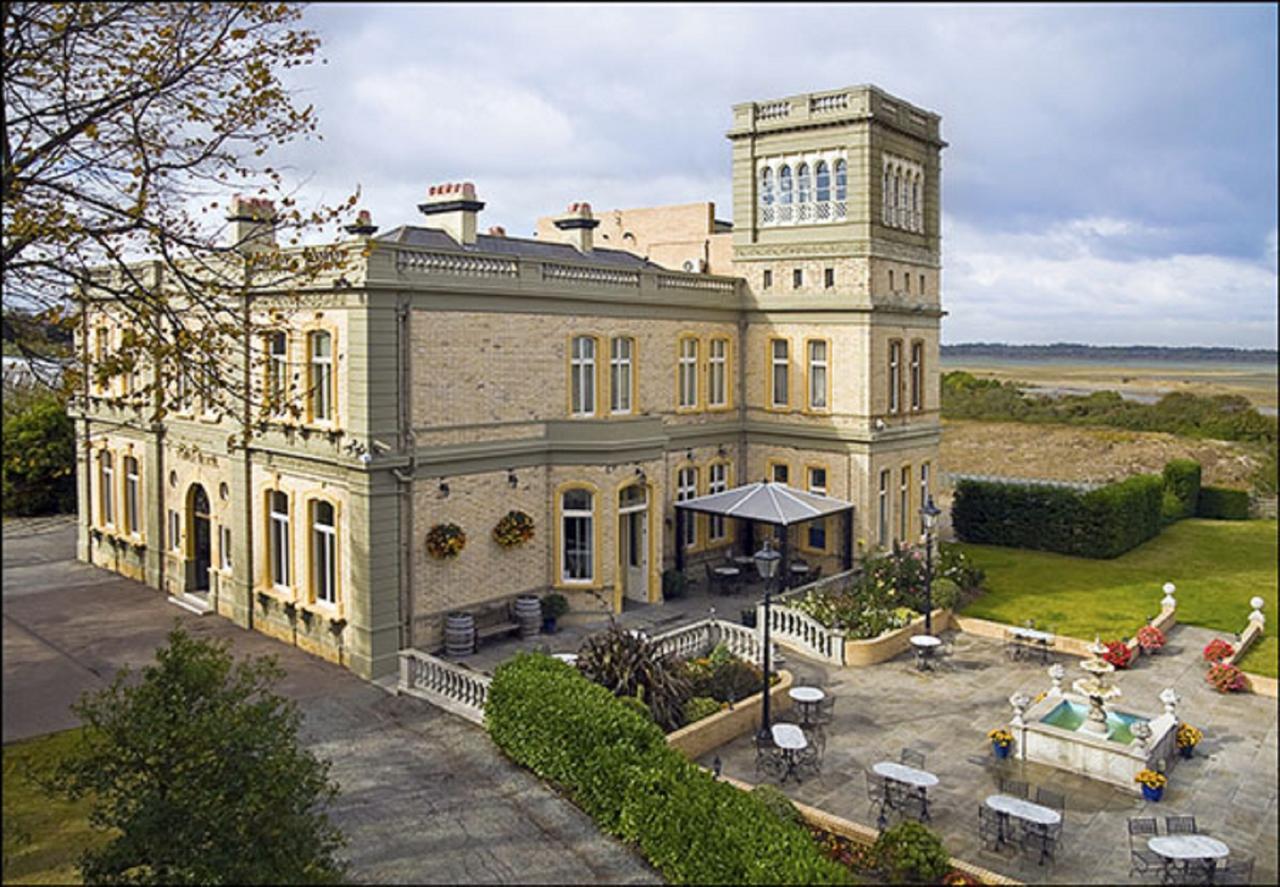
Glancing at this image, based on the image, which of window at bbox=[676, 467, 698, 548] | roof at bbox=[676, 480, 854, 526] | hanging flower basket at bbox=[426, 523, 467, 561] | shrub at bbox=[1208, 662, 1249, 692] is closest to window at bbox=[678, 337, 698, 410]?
window at bbox=[676, 467, 698, 548]

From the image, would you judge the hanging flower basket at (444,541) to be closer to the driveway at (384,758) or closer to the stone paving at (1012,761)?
the driveway at (384,758)

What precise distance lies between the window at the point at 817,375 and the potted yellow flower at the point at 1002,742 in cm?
1266

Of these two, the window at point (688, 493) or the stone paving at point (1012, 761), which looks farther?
the window at point (688, 493)

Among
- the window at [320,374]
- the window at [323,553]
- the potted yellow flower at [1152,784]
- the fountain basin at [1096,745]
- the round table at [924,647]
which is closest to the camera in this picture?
the potted yellow flower at [1152,784]

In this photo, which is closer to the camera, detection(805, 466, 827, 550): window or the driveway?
the driveway

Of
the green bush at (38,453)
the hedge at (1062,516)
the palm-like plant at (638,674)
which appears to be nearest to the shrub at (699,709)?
the palm-like plant at (638,674)

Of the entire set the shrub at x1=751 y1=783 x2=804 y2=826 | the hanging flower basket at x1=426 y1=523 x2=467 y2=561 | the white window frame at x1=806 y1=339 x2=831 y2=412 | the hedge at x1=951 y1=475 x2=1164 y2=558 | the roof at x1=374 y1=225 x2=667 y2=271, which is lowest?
the shrub at x1=751 y1=783 x2=804 y2=826

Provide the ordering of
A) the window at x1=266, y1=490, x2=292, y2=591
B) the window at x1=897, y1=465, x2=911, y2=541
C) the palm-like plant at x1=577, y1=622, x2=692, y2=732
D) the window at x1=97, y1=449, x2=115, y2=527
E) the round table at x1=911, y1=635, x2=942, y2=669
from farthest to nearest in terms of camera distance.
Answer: the window at x1=897, y1=465, x2=911, y2=541 → the window at x1=97, y1=449, x2=115, y2=527 → the window at x1=266, y1=490, x2=292, y2=591 → the round table at x1=911, y1=635, x2=942, y2=669 → the palm-like plant at x1=577, y1=622, x2=692, y2=732

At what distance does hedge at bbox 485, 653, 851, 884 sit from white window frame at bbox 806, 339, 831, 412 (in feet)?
44.9

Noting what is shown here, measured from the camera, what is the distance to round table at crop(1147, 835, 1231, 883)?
1182 cm

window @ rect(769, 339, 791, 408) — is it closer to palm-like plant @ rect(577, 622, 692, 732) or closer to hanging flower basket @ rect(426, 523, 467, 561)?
hanging flower basket @ rect(426, 523, 467, 561)

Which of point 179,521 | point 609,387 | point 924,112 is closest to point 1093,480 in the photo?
point 924,112

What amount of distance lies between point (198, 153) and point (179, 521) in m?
13.8

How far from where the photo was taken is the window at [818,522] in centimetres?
2797
